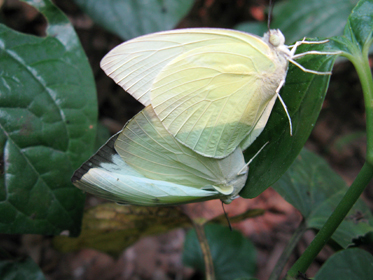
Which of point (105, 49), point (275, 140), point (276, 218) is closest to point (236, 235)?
point (276, 218)

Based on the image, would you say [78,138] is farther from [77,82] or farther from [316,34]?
[316,34]

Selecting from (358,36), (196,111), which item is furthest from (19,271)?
(358,36)

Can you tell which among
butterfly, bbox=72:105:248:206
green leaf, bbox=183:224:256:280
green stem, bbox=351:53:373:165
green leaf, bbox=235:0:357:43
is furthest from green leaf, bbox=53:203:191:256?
green leaf, bbox=235:0:357:43

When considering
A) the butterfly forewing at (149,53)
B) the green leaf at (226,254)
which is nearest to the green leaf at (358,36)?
the butterfly forewing at (149,53)

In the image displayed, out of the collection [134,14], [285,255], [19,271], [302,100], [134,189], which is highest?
[302,100]

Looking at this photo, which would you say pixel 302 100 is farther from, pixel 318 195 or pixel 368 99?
pixel 318 195
